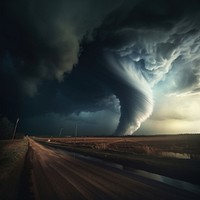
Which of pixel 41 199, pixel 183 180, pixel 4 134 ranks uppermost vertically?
pixel 4 134

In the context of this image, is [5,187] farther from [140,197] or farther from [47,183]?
[140,197]

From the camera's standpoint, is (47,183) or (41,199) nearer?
(41,199)

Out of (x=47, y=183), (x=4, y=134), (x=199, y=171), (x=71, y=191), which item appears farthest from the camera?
(x=4, y=134)

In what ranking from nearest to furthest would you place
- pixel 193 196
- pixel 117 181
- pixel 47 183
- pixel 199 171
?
pixel 193 196, pixel 47 183, pixel 117 181, pixel 199 171

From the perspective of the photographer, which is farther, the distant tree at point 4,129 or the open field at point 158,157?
the distant tree at point 4,129

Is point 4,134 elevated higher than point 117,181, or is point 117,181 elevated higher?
point 4,134

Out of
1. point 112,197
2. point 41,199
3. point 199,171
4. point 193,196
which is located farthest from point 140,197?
point 199,171

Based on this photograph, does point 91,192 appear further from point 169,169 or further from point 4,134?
point 4,134

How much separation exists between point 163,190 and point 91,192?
383 cm

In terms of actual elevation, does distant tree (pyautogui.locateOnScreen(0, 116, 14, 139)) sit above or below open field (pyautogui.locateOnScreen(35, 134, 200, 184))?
above

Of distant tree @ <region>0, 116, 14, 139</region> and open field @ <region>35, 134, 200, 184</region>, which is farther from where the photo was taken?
distant tree @ <region>0, 116, 14, 139</region>

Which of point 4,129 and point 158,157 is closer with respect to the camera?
point 158,157

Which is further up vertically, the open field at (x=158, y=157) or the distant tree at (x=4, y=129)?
the distant tree at (x=4, y=129)

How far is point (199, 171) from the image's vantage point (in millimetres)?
14289
